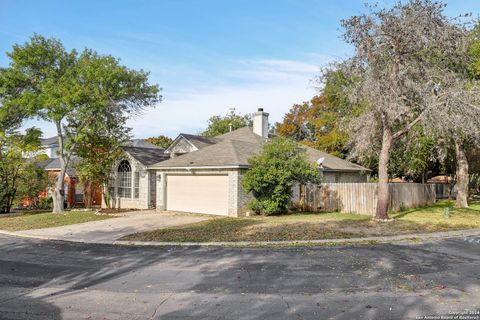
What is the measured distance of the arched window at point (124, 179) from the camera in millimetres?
25469

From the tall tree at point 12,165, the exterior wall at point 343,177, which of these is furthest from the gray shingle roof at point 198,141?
the tall tree at point 12,165

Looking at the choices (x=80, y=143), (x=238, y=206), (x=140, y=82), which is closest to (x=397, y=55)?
(x=238, y=206)

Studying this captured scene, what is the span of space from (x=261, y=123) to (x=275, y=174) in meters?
13.0

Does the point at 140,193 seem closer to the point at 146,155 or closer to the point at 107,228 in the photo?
the point at 146,155

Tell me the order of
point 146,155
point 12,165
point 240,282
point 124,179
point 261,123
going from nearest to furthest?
point 240,282, point 12,165, point 124,179, point 146,155, point 261,123

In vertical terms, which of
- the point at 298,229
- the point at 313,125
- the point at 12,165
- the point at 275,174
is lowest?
the point at 298,229

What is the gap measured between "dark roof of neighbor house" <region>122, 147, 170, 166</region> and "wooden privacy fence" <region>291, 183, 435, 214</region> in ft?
32.5

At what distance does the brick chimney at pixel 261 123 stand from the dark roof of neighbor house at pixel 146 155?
25.8ft

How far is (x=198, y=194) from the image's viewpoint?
838 inches

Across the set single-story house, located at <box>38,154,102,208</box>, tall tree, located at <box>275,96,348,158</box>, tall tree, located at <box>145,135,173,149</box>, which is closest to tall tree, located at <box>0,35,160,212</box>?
single-story house, located at <box>38,154,102,208</box>

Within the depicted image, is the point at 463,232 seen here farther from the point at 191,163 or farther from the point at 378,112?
the point at 191,163

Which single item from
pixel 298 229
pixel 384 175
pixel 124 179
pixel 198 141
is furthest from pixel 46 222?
pixel 384 175

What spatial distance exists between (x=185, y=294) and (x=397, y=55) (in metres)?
13.4

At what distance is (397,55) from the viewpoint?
15617 mm
